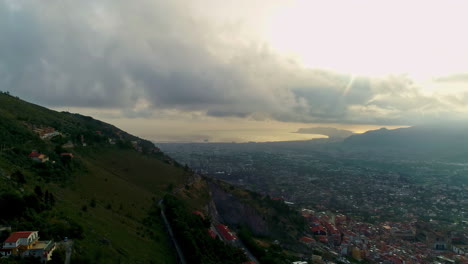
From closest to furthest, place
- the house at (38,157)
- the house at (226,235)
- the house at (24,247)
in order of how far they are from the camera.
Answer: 1. the house at (24,247)
2. the house at (38,157)
3. the house at (226,235)

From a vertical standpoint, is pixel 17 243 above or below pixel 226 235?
above

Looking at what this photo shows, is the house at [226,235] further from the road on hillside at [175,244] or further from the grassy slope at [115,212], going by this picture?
the grassy slope at [115,212]

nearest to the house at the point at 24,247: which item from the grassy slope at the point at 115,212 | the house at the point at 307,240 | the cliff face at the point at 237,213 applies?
the grassy slope at the point at 115,212

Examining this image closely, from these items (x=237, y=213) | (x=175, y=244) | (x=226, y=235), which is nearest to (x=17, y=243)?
(x=175, y=244)

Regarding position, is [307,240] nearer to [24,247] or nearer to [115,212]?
[115,212]

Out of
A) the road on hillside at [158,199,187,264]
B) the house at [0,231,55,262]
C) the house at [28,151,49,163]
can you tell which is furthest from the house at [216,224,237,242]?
the house at [0,231,55,262]
